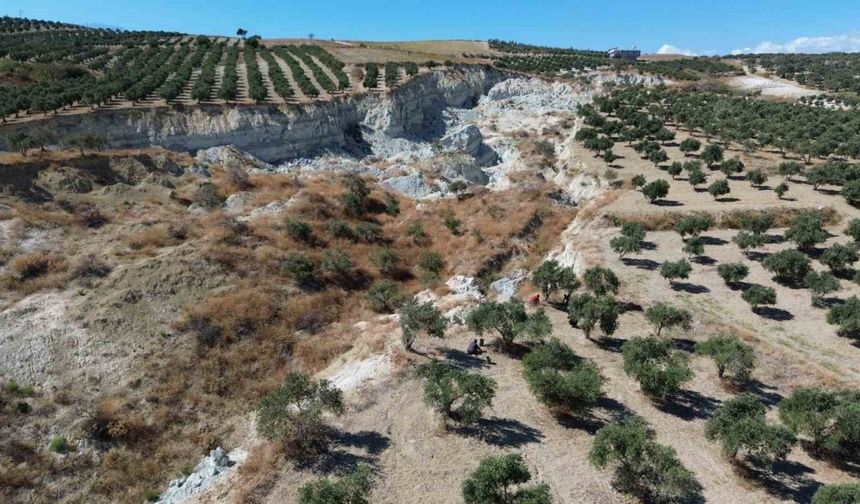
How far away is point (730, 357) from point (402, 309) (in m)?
19.0

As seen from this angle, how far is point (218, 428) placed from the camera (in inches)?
1088

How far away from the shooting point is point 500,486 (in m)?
17.9

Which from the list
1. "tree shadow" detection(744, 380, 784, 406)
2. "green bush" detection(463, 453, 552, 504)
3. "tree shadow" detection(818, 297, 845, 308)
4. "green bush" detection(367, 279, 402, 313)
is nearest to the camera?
"green bush" detection(463, 453, 552, 504)

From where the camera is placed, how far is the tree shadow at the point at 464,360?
29.0 meters

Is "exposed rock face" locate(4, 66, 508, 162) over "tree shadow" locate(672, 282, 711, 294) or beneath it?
over

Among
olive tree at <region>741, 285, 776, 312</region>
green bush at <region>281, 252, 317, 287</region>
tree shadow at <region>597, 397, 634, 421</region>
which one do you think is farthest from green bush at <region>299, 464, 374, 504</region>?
olive tree at <region>741, 285, 776, 312</region>

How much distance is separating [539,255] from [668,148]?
36588mm

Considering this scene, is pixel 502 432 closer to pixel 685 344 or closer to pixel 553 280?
pixel 553 280

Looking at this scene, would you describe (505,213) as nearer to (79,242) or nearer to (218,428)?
(218,428)

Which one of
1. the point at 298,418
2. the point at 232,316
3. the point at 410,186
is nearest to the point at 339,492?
the point at 298,418

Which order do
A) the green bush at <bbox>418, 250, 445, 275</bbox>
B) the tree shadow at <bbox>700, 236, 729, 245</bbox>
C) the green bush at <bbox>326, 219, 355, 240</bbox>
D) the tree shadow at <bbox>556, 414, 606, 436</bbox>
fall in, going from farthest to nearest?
the green bush at <bbox>326, 219, 355, 240</bbox>, the green bush at <bbox>418, 250, 445, 275</bbox>, the tree shadow at <bbox>700, 236, 729, 245</bbox>, the tree shadow at <bbox>556, 414, 606, 436</bbox>

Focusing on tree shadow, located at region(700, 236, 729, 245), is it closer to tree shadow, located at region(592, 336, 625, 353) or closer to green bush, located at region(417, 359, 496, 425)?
tree shadow, located at region(592, 336, 625, 353)

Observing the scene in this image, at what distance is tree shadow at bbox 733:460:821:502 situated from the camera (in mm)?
19531

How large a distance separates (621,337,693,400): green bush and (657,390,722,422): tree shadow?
0.43 meters
